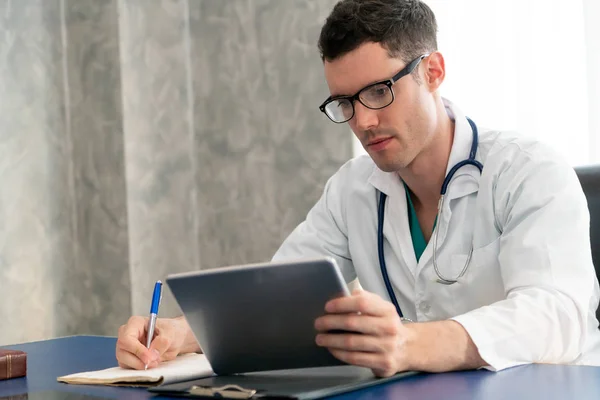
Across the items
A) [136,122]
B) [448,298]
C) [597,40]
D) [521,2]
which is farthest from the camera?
[136,122]

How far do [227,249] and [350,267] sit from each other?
Answer: 1.59 metres

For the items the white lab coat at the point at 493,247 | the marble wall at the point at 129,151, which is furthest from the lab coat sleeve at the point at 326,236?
the marble wall at the point at 129,151

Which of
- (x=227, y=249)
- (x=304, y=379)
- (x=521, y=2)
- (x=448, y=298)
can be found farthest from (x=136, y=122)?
(x=304, y=379)

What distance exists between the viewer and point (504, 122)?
2557 mm

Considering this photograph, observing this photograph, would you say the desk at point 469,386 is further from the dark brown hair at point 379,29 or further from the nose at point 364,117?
the dark brown hair at point 379,29

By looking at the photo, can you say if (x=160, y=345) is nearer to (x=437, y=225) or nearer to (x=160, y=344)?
(x=160, y=344)

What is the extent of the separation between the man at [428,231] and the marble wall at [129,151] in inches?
55.8

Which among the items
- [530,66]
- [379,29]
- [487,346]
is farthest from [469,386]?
[530,66]

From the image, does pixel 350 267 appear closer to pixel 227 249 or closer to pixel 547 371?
pixel 547 371

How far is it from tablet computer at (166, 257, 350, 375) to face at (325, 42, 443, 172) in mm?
585

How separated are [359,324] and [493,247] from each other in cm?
55

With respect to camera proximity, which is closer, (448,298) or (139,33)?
(448,298)

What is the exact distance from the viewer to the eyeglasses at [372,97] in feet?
5.13

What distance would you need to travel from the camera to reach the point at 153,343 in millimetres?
1366
